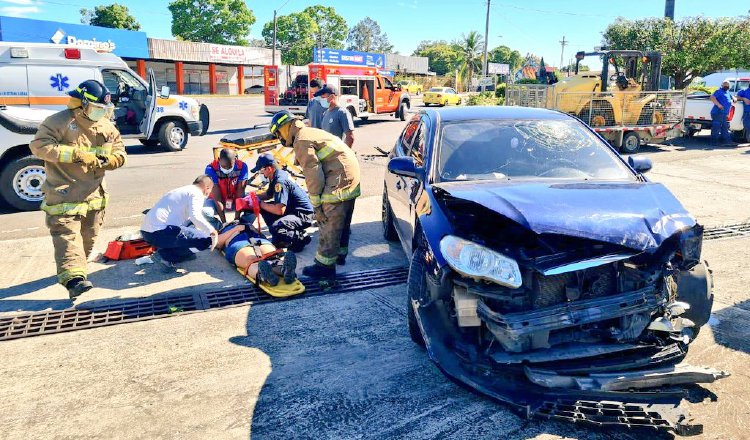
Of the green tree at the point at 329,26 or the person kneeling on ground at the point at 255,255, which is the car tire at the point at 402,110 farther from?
the green tree at the point at 329,26

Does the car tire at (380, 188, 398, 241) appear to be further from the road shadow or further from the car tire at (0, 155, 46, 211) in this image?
the car tire at (0, 155, 46, 211)

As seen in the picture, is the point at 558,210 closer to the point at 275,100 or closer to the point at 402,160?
the point at 402,160

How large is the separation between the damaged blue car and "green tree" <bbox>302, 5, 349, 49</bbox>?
311 ft

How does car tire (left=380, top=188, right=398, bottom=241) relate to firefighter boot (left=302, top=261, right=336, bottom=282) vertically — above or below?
above

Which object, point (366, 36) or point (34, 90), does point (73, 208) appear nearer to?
point (34, 90)

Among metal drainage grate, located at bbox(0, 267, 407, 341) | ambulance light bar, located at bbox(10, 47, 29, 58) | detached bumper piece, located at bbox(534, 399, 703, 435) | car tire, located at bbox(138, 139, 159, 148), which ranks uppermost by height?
ambulance light bar, located at bbox(10, 47, 29, 58)

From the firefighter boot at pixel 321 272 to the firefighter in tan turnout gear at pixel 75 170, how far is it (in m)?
1.87

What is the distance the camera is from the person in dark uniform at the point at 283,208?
5984 millimetres

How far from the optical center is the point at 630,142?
1404 cm

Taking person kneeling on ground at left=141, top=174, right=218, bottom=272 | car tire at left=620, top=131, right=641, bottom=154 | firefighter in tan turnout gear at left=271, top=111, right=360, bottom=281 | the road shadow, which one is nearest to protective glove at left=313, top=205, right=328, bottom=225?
firefighter in tan turnout gear at left=271, top=111, right=360, bottom=281

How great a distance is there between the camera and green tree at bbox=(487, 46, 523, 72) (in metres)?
120

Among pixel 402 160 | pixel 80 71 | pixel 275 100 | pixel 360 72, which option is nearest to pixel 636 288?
pixel 402 160

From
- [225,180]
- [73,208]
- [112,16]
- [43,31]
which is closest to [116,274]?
[73,208]

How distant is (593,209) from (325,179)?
260 cm
